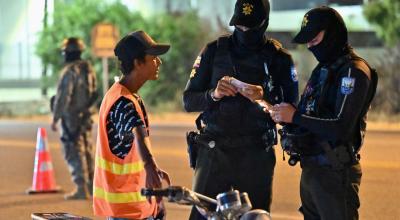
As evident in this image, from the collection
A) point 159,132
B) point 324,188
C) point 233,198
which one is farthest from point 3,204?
point 159,132

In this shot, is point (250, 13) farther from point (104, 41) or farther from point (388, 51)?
point (388, 51)

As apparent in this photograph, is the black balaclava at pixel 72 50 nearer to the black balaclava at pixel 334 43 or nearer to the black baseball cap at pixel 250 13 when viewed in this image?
the black baseball cap at pixel 250 13

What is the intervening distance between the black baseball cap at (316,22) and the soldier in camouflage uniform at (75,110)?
572cm

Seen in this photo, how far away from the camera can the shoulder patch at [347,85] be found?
4246 mm

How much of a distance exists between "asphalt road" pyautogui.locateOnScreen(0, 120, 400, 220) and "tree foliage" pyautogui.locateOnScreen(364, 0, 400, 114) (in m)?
4.15

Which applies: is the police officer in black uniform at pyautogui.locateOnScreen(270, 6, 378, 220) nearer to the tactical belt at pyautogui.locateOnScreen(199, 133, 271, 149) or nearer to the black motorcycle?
the tactical belt at pyautogui.locateOnScreen(199, 133, 271, 149)

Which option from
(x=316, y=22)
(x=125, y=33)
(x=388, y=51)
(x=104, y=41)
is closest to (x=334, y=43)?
(x=316, y=22)

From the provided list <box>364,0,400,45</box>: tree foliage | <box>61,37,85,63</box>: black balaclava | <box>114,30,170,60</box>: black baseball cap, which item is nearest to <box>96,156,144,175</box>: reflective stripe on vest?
<box>114,30,170,60</box>: black baseball cap

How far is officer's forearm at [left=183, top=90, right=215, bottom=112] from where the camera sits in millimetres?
4871

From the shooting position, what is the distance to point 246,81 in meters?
4.89

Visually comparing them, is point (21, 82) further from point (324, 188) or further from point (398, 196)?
point (324, 188)

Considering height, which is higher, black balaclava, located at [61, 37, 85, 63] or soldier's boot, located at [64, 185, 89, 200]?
black balaclava, located at [61, 37, 85, 63]

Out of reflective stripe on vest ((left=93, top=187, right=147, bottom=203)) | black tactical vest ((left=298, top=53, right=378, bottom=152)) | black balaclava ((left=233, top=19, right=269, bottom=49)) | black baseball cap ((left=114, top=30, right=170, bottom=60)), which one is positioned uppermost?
black balaclava ((left=233, top=19, right=269, bottom=49))

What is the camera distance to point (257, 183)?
16.2 feet
